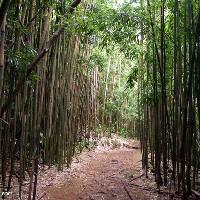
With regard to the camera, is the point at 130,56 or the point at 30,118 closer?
the point at 30,118

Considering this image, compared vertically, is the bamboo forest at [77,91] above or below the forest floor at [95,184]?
above

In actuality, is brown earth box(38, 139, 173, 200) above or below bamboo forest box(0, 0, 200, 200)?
below

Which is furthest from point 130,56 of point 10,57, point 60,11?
point 10,57

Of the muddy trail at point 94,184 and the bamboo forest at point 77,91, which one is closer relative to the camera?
the bamboo forest at point 77,91

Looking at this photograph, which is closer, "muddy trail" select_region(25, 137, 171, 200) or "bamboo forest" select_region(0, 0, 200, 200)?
"bamboo forest" select_region(0, 0, 200, 200)

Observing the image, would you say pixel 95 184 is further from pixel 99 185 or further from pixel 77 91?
pixel 77 91

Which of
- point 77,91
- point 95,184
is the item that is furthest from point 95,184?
point 77,91

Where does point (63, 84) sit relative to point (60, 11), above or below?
below

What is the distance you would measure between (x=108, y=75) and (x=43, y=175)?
9.87 metres

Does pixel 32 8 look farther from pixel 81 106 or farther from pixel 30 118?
pixel 81 106

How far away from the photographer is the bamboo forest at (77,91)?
4012 mm

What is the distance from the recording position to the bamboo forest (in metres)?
4.01

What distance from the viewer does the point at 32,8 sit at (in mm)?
4555

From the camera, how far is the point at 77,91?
7785mm
